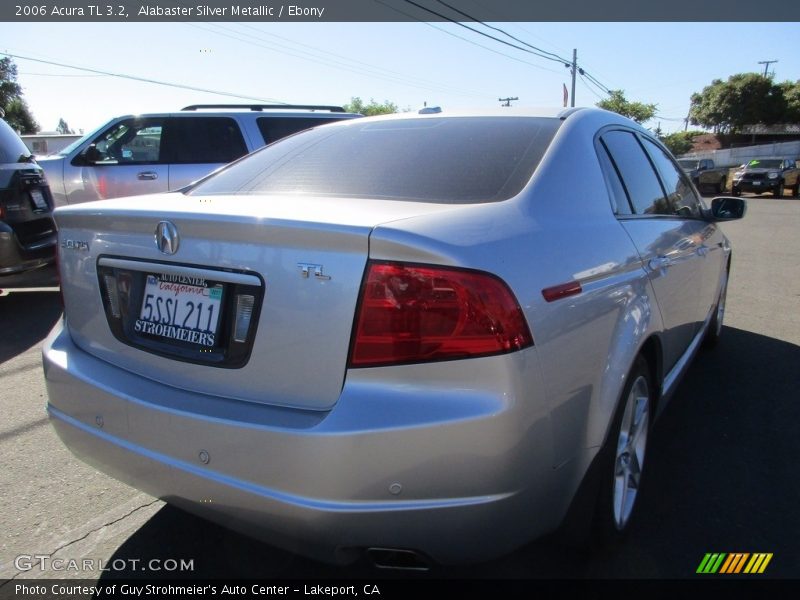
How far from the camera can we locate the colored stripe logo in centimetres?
246

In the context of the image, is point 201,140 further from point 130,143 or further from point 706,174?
point 706,174

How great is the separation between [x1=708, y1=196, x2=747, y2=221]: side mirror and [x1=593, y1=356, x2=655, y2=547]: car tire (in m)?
1.83

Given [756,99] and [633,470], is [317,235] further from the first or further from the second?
[756,99]

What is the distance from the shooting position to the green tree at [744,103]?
5644cm

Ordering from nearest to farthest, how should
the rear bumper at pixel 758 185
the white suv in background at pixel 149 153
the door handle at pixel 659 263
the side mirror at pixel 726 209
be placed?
the door handle at pixel 659 263, the side mirror at pixel 726 209, the white suv in background at pixel 149 153, the rear bumper at pixel 758 185

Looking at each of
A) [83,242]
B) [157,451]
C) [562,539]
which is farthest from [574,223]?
[83,242]

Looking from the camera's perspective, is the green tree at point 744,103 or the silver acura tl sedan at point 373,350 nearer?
the silver acura tl sedan at point 373,350

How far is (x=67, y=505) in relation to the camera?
2.87m

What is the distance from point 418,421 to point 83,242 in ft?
4.80

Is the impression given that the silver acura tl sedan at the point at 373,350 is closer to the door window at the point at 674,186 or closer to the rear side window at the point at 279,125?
the door window at the point at 674,186

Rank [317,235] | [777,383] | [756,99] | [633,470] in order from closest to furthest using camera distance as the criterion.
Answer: [317,235], [633,470], [777,383], [756,99]

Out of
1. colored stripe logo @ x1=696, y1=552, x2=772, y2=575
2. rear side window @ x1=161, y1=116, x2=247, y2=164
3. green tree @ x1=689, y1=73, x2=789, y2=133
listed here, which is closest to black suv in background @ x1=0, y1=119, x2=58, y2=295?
rear side window @ x1=161, y1=116, x2=247, y2=164

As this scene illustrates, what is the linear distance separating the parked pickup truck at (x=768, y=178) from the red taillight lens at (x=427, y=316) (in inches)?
1238

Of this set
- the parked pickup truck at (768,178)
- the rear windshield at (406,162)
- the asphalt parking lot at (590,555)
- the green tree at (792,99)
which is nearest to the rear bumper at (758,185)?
the parked pickup truck at (768,178)
